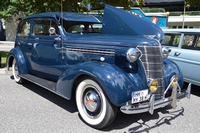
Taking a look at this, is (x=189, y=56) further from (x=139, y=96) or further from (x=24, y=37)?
(x=24, y=37)

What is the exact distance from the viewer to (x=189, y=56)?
508cm

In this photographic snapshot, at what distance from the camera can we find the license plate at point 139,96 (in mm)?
3095

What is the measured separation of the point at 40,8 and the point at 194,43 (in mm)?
7411

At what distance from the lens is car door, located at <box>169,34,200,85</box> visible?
4.92 m

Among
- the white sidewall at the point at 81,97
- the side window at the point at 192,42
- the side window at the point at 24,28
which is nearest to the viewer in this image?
the white sidewall at the point at 81,97

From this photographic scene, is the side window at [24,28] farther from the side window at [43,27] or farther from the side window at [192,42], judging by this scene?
the side window at [192,42]

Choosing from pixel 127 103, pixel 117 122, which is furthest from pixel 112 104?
pixel 117 122

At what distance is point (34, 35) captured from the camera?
5.12 meters

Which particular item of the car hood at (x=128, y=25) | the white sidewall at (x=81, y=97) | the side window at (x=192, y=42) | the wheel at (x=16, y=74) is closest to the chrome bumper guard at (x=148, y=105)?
the white sidewall at (x=81, y=97)

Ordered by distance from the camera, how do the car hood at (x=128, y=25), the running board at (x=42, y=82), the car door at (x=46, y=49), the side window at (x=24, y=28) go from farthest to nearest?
the side window at (x=24, y=28) → the car door at (x=46, y=49) → the running board at (x=42, y=82) → the car hood at (x=128, y=25)

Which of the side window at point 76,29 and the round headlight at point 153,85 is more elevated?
the side window at point 76,29

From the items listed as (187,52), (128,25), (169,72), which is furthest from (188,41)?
(128,25)

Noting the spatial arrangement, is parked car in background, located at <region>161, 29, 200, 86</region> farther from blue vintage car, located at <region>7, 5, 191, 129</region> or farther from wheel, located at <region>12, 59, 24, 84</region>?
wheel, located at <region>12, 59, 24, 84</region>

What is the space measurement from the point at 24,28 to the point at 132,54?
3.84m
